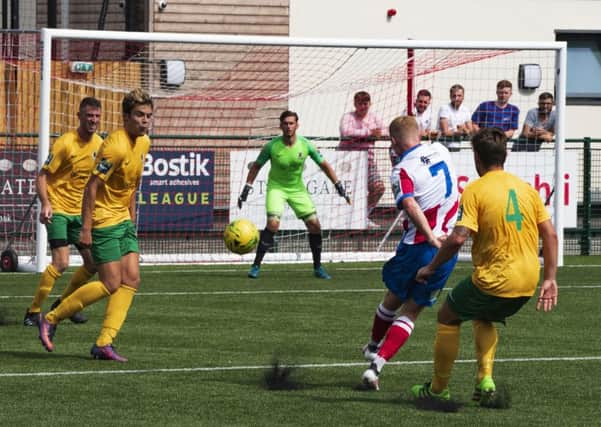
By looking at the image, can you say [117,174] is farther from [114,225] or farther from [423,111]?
[423,111]

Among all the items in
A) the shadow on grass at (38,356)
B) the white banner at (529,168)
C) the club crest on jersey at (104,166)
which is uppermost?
the club crest on jersey at (104,166)

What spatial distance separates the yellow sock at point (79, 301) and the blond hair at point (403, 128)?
8.27 ft

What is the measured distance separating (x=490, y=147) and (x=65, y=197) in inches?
219

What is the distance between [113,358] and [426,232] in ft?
8.44

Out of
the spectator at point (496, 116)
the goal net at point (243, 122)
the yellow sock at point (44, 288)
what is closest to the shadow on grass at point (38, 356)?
the yellow sock at point (44, 288)

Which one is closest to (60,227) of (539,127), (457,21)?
(539,127)

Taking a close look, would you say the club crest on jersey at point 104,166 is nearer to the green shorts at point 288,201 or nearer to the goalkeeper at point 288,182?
the goalkeeper at point 288,182

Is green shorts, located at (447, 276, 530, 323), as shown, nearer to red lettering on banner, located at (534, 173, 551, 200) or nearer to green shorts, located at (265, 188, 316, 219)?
green shorts, located at (265, 188, 316, 219)

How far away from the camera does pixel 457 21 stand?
25594 mm

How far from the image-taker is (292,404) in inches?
344

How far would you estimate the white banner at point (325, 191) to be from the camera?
65.3 feet

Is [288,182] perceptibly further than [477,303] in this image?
Yes

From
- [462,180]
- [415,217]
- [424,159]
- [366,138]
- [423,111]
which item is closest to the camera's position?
[415,217]

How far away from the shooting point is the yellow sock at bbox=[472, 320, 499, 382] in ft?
28.0
